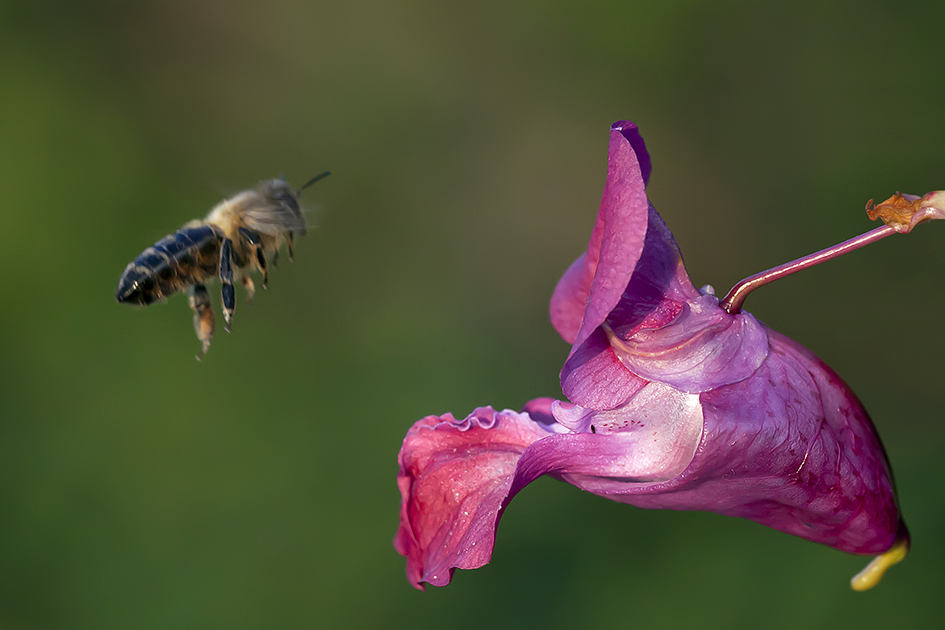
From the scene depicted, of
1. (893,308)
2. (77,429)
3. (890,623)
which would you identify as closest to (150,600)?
(77,429)

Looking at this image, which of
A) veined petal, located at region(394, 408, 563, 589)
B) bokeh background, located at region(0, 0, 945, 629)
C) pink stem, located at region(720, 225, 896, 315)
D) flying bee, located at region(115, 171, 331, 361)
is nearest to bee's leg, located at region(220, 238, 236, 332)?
flying bee, located at region(115, 171, 331, 361)

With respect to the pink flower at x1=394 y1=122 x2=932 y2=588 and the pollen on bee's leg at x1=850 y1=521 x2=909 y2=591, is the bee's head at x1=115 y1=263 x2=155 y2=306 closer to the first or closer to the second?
the pink flower at x1=394 y1=122 x2=932 y2=588

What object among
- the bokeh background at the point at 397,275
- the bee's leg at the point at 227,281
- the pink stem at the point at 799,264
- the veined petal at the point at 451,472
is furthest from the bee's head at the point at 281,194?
the bokeh background at the point at 397,275

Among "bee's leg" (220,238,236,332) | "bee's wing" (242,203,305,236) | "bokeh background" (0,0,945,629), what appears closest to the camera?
A: "bee's leg" (220,238,236,332)

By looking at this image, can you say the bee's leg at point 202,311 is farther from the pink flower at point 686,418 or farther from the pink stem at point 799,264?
the pink stem at point 799,264

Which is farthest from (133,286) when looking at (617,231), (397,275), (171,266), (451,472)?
(397,275)

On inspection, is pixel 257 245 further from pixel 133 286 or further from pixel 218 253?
pixel 133 286
